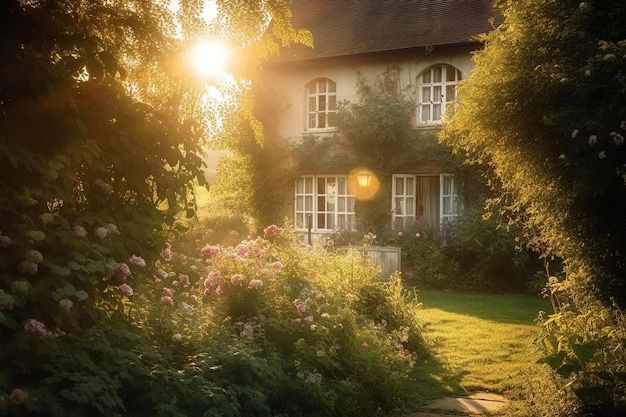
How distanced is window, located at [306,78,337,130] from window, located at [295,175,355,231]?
1.67 metres

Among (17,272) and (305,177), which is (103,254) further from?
(305,177)

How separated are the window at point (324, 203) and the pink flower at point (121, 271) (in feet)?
50.1

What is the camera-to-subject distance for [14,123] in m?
4.00

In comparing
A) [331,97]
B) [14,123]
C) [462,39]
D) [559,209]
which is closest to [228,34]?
[14,123]

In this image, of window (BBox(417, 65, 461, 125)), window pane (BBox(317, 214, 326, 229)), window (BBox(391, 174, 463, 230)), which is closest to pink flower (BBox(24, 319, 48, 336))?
window (BBox(391, 174, 463, 230))

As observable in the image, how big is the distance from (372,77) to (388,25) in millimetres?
1864

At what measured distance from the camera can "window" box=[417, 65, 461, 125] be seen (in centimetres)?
1853

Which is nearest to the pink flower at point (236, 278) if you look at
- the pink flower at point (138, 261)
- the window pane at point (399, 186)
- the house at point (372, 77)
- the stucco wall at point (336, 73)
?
the pink flower at point (138, 261)

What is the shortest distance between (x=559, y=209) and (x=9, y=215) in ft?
15.8

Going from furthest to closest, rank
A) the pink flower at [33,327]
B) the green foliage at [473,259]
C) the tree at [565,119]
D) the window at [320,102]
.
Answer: the window at [320,102]
the green foliage at [473,259]
the tree at [565,119]
the pink flower at [33,327]

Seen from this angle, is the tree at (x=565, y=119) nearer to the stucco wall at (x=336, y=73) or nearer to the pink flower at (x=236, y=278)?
the pink flower at (x=236, y=278)

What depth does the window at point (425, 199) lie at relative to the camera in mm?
18027

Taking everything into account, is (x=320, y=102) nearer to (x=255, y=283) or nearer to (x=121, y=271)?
(x=255, y=283)

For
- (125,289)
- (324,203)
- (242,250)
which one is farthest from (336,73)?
(125,289)
